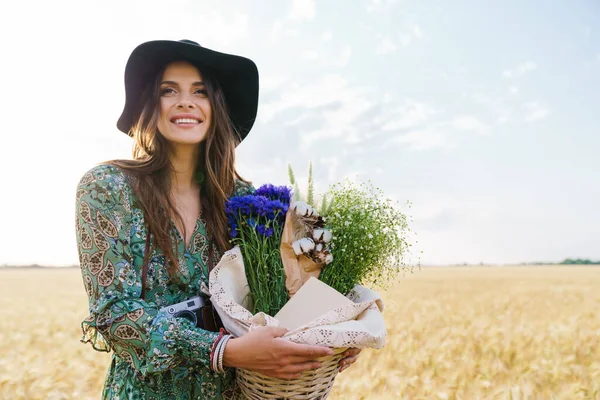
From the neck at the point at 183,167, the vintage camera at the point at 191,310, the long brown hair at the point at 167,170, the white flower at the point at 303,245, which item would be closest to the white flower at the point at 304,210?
the white flower at the point at 303,245

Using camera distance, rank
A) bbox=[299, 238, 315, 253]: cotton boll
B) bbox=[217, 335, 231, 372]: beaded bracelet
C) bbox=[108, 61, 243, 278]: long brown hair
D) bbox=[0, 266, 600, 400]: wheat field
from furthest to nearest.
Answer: bbox=[0, 266, 600, 400]: wheat field → bbox=[108, 61, 243, 278]: long brown hair → bbox=[299, 238, 315, 253]: cotton boll → bbox=[217, 335, 231, 372]: beaded bracelet

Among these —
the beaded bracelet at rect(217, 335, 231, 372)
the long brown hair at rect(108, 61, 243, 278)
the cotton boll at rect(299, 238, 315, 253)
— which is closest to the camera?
the beaded bracelet at rect(217, 335, 231, 372)

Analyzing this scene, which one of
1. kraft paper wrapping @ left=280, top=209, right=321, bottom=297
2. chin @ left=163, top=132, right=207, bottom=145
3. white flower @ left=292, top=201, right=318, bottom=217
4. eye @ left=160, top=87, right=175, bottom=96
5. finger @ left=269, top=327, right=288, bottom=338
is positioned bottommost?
finger @ left=269, top=327, right=288, bottom=338

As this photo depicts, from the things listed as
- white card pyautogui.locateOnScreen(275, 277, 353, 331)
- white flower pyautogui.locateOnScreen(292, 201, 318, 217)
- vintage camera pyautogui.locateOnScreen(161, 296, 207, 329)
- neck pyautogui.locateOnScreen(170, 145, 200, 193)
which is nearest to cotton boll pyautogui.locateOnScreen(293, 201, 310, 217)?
white flower pyautogui.locateOnScreen(292, 201, 318, 217)

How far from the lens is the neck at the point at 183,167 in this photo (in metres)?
2.77

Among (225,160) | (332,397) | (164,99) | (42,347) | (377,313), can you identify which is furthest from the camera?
(42,347)

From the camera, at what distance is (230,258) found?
7.78 feet

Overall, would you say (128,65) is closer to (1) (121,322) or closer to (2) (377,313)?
(1) (121,322)

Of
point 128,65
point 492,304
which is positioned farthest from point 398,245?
point 492,304

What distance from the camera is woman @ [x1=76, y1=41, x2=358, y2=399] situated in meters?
2.21

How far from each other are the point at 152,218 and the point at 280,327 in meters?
0.81

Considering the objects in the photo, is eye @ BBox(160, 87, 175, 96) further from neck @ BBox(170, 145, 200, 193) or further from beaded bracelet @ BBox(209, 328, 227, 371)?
beaded bracelet @ BBox(209, 328, 227, 371)

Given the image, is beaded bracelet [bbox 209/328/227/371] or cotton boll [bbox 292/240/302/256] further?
cotton boll [bbox 292/240/302/256]

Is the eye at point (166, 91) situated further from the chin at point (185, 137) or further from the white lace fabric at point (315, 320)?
the white lace fabric at point (315, 320)
